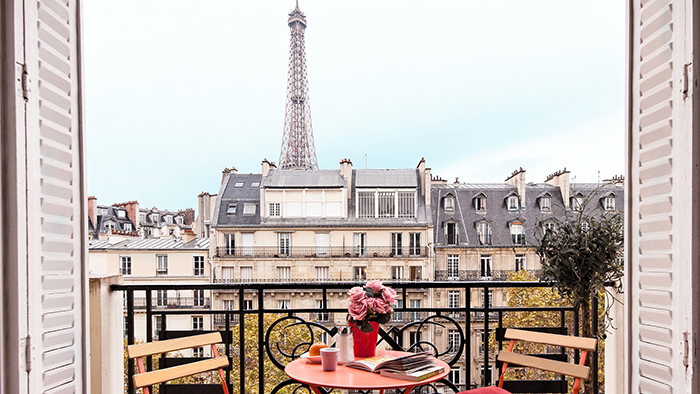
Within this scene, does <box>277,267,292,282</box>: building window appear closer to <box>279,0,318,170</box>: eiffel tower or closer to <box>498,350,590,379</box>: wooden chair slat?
<box>498,350,590,379</box>: wooden chair slat

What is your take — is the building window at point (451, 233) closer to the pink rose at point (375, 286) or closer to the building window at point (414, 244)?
the building window at point (414, 244)

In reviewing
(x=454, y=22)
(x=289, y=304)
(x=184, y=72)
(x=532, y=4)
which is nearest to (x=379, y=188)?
(x=289, y=304)

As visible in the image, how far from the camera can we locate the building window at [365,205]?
67.9 ft

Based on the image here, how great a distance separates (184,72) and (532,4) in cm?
2918

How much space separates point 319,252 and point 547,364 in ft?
60.4

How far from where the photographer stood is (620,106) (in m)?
1.69

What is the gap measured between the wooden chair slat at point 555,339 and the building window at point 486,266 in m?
18.9

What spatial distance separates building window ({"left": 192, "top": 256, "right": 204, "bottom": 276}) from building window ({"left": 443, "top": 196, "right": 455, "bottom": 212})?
1296 cm

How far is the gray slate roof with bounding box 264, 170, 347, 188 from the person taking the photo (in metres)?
20.9

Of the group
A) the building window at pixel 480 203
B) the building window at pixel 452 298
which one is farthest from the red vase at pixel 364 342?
the building window at pixel 480 203

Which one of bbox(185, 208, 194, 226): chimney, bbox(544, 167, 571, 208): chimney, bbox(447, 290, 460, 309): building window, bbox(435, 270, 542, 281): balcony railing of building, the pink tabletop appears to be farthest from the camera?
bbox(185, 208, 194, 226): chimney

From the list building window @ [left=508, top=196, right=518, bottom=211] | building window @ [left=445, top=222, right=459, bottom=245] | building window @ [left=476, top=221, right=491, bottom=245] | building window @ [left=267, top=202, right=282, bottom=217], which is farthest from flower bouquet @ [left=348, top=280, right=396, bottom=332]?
building window @ [left=508, top=196, right=518, bottom=211]

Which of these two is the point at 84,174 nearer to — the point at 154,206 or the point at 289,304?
the point at 289,304

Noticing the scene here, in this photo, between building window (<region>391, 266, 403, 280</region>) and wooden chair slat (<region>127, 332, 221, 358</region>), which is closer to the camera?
wooden chair slat (<region>127, 332, 221, 358</region>)
